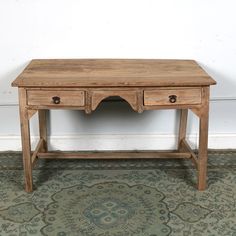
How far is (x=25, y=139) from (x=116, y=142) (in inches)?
34.1

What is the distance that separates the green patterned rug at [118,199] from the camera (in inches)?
87.7

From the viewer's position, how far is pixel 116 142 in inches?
124

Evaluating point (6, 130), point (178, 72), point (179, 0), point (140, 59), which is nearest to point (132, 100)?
point (178, 72)

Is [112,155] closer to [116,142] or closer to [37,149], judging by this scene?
[116,142]

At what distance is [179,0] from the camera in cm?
282

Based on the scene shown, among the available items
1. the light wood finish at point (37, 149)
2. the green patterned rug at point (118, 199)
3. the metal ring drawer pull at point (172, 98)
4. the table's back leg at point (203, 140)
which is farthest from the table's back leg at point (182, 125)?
the light wood finish at point (37, 149)

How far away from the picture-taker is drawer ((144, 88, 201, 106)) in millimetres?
2393

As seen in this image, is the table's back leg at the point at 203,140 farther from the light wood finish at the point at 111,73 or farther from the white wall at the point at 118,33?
the white wall at the point at 118,33

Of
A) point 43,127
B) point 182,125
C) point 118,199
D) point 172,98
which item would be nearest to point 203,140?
point 172,98

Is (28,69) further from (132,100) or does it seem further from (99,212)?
(99,212)

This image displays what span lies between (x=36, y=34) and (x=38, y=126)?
2.32ft

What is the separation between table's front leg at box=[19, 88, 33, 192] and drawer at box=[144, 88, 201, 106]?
28.5 inches

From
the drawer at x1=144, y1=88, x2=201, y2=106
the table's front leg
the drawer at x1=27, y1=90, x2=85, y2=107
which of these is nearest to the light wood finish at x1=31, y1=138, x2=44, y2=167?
the table's front leg

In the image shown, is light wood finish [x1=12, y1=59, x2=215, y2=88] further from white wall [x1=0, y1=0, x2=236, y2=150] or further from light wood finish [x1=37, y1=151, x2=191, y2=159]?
light wood finish [x1=37, y1=151, x2=191, y2=159]
